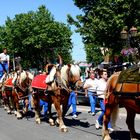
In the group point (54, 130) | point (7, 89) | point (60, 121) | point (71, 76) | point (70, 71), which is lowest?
point (54, 130)

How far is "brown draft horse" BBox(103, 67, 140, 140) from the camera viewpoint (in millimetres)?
9570

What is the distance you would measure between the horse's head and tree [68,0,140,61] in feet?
63.6

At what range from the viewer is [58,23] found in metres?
69.6

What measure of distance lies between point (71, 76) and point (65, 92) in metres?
0.70

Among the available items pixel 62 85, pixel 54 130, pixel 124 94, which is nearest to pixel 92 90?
pixel 62 85

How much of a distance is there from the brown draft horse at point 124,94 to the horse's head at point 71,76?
186 centimetres

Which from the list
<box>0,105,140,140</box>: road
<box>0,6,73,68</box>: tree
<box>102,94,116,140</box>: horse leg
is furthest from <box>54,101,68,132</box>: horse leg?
<box>0,6,73,68</box>: tree

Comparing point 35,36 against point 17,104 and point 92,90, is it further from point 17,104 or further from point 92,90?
point 92,90

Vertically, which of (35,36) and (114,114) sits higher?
(35,36)

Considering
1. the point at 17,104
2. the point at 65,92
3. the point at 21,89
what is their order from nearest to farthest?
the point at 65,92 → the point at 21,89 → the point at 17,104

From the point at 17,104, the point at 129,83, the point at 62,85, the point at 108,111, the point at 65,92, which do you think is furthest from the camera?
the point at 17,104

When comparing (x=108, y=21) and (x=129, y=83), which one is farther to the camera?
(x=108, y=21)

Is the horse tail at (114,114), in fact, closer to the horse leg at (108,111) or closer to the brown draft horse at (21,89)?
the horse leg at (108,111)

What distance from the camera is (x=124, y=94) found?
9789 mm
